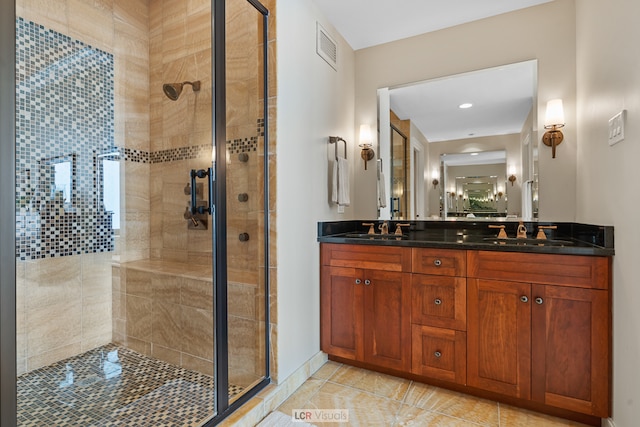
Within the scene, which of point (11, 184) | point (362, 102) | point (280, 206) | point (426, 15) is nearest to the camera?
point (11, 184)

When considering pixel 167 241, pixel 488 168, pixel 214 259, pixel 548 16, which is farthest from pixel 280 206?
pixel 548 16

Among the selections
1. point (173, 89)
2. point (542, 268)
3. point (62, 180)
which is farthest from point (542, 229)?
point (62, 180)

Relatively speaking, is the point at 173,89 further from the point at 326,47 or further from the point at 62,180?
the point at 326,47

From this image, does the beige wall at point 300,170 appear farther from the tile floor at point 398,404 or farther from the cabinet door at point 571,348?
the cabinet door at point 571,348

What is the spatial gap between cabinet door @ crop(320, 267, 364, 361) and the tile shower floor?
76cm

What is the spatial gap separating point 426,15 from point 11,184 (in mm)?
2547

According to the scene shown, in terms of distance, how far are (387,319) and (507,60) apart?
1993 millimetres

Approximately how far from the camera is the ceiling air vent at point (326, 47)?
2.26 metres

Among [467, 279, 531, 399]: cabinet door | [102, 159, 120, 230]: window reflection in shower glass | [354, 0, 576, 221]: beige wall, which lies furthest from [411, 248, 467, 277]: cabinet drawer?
[102, 159, 120, 230]: window reflection in shower glass

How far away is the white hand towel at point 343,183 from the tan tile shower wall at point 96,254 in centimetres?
150

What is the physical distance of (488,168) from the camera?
244 centimetres

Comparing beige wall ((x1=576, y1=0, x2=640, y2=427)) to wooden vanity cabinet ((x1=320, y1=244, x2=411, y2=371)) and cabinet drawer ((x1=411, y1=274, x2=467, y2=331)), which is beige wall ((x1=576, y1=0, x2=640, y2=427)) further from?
wooden vanity cabinet ((x1=320, y1=244, x2=411, y2=371))

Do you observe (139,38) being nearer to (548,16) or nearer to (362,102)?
(362,102)

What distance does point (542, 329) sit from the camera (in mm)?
1665
